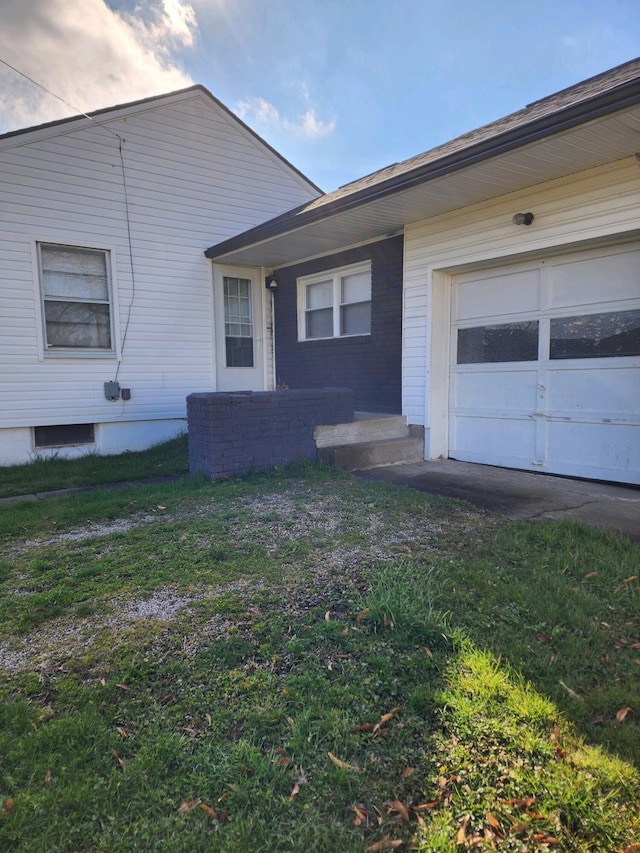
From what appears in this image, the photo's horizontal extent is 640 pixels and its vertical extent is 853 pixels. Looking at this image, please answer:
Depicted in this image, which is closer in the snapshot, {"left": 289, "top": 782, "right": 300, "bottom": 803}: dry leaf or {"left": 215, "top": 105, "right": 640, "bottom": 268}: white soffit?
{"left": 289, "top": 782, "right": 300, "bottom": 803}: dry leaf

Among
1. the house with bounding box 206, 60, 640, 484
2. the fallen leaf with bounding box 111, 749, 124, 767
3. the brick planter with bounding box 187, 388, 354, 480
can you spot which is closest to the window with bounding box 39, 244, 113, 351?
the house with bounding box 206, 60, 640, 484

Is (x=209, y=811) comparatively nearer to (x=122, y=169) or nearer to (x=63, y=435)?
(x=63, y=435)

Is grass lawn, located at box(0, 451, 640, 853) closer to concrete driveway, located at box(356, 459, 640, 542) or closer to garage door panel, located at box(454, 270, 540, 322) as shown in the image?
concrete driveway, located at box(356, 459, 640, 542)

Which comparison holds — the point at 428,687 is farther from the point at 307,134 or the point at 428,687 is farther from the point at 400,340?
the point at 307,134

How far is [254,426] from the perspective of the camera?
568cm

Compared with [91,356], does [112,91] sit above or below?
above

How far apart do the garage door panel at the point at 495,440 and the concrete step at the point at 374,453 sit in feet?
1.81

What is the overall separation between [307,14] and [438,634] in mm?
9435

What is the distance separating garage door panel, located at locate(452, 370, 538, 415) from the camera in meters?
5.86

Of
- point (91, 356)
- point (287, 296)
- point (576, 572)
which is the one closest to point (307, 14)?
point (287, 296)

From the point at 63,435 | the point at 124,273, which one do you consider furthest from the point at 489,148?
the point at 63,435

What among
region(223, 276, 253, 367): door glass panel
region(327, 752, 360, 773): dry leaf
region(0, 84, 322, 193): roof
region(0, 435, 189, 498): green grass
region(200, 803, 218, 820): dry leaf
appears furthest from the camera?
region(223, 276, 253, 367): door glass panel

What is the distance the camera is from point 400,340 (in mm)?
6992

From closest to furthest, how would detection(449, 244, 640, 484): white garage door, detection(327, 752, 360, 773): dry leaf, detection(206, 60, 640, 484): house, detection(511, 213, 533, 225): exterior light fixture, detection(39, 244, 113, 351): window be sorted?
detection(327, 752, 360, 773): dry leaf
detection(206, 60, 640, 484): house
detection(449, 244, 640, 484): white garage door
detection(511, 213, 533, 225): exterior light fixture
detection(39, 244, 113, 351): window
